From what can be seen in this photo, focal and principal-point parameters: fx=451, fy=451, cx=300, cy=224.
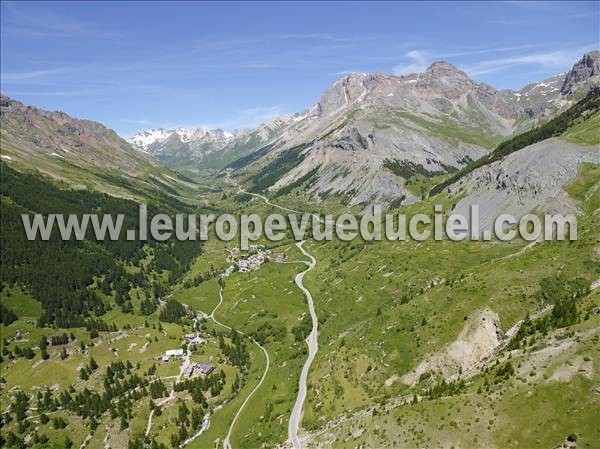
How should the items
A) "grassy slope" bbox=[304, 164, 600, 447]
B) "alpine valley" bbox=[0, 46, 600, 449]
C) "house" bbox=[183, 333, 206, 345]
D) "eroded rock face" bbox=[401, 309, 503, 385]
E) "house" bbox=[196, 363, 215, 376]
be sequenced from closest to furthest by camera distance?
"grassy slope" bbox=[304, 164, 600, 447], "alpine valley" bbox=[0, 46, 600, 449], "eroded rock face" bbox=[401, 309, 503, 385], "house" bbox=[196, 363, 215, 376], "house" bbox=[183, 333, 206, 345]

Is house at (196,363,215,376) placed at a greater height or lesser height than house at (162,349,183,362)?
lesser

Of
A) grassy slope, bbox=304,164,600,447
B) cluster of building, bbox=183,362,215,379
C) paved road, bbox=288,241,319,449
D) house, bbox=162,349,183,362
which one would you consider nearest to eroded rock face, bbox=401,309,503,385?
grassy slope, bbox=304,164,600,447

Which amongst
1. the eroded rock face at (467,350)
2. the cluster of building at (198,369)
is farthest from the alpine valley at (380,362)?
the cluster of building at (198,369)

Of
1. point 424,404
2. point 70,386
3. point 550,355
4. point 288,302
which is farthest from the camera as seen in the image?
point 288,302

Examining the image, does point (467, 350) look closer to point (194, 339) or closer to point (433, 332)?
point (433, 332)

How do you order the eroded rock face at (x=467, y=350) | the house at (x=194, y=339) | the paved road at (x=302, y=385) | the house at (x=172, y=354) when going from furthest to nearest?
the house at (x=194, y=339) → the house at (x=172, y=354) → the eroded rock face at (x=467, y=350) → the paved road at (x=302, y=385)

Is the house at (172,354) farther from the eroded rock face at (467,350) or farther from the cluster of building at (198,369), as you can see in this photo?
the eroded rock face at (467,350)

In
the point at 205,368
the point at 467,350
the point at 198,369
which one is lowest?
the point at 198,369

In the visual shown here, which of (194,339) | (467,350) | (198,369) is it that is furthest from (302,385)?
(194,339)

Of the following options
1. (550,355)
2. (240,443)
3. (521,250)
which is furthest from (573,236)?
(240,443)

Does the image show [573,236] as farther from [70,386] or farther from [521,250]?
[70,386]

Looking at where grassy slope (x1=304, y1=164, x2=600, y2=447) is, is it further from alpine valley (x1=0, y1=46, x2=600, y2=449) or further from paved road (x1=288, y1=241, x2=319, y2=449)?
paved road (x1=288, y1=241, x2=319, y2=449)
